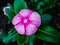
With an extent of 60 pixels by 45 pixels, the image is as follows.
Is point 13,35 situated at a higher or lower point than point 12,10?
lower

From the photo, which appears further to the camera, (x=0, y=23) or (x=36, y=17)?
(x=0, y=23)

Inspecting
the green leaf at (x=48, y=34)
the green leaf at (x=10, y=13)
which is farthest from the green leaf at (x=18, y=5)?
the green leaf at (x=48, y=34)

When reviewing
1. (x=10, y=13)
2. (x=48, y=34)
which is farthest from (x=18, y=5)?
(x=48, y=34)

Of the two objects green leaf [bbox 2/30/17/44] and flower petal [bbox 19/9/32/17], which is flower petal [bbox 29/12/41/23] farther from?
green leaf [bbox 2/30/17/44]

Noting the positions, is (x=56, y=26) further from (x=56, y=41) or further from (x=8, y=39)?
(x=8, y=39)

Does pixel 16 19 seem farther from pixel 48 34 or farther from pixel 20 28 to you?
pixel 48 34

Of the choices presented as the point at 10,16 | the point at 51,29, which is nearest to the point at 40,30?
the point at 51,29

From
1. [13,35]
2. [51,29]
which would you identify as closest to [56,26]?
[51,29]
